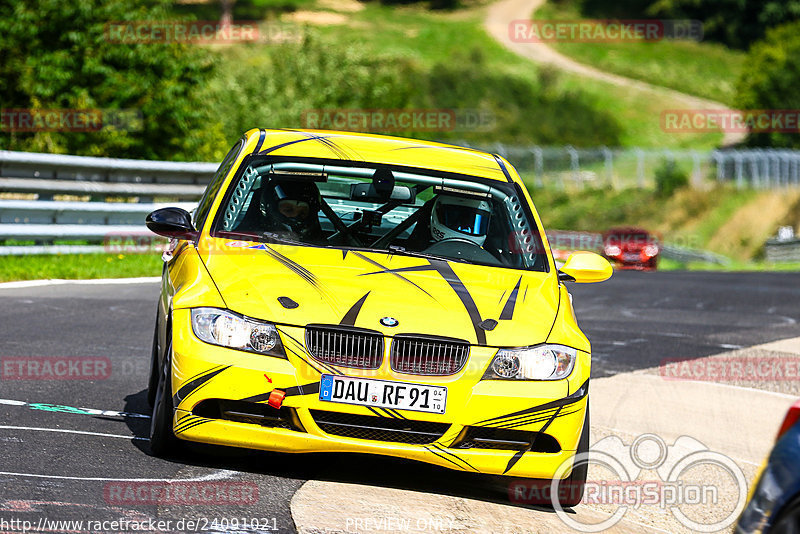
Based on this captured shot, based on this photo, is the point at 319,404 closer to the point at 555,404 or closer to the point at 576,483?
the point at 555,404

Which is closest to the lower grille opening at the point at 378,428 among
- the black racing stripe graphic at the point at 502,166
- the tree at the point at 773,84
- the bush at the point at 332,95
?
the black racing stripe graphic at the point at 502,166

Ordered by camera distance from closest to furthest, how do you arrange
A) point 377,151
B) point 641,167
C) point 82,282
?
1. point 377,151
2. point 82,282
3. point 641,167

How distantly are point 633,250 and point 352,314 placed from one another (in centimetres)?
2536

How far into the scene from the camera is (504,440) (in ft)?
18.8

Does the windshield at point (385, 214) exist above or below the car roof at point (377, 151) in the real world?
below

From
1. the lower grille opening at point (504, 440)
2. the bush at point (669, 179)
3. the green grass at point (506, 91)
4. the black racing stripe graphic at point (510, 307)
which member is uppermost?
the black racing stripe graphic at point (510, 307)

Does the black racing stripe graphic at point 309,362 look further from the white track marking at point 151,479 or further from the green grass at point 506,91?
the green grass at point 506,91

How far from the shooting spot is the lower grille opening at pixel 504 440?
568cm

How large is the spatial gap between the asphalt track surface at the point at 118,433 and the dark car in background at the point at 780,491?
1.85 meters

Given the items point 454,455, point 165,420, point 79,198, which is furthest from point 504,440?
point 79,198

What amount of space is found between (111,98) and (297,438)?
23.2m

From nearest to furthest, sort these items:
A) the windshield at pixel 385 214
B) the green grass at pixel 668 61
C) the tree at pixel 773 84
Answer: the windshield at pixel 385 214
the tree at pixel 773 84
the green grass at pixel 668 61

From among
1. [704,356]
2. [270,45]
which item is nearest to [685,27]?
[270,45]

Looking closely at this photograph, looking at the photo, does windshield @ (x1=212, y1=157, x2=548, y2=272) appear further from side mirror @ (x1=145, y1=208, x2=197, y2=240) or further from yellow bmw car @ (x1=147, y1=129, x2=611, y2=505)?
yellow bmw car @ (x1=147, y1=129, x2=611, y2=505)
